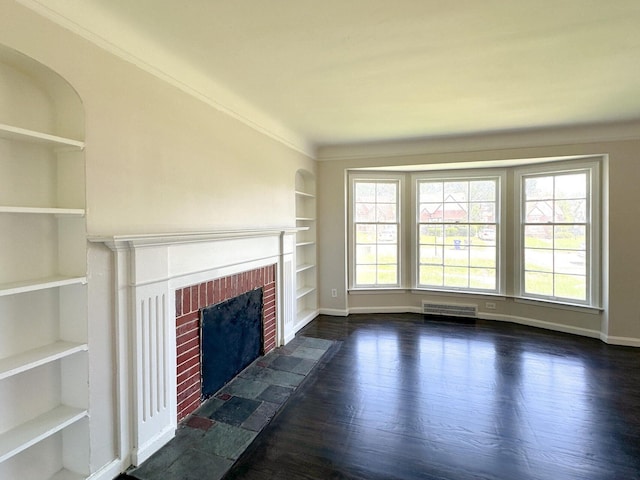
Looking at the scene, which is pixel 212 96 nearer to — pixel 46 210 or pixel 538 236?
pixel 46 210

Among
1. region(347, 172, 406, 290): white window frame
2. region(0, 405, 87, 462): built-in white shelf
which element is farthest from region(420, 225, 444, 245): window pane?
region(0, 405, 87, 462): built-in white shelf

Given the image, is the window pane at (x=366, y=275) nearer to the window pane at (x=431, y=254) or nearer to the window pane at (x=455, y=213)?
the window pane at (x=431, y=254)

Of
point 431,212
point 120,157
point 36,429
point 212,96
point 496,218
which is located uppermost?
point 212,96

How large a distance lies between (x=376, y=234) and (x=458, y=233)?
127cm

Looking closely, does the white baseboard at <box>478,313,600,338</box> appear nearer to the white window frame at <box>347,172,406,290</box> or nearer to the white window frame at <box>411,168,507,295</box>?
the white window frame at <box>411,168,507,295</box>

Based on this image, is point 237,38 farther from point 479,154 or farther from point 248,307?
point 479,154

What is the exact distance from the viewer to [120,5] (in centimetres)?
175

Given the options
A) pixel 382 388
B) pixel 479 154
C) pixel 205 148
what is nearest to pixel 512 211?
pixel 479 154

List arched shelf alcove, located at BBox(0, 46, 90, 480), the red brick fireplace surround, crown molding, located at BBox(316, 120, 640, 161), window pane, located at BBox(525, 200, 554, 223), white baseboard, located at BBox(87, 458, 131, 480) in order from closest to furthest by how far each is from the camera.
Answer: arched shelf alcove, located at BBox(0, 46, 90, 480) → white baseboard, located at BBox(87, 458, 131, 480) → the red brick fireplace surround → crown molding, located at BBox(316, 120, 640, 161) → window pane, located at BBox(525, 200, 554, 223)

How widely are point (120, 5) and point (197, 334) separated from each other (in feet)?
7.20

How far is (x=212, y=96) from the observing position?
2729 millimetres

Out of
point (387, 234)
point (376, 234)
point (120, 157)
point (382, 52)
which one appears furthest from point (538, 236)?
point (120, 157)

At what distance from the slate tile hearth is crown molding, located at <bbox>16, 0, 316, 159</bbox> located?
2.49m

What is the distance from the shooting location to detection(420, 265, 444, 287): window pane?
5242mm
